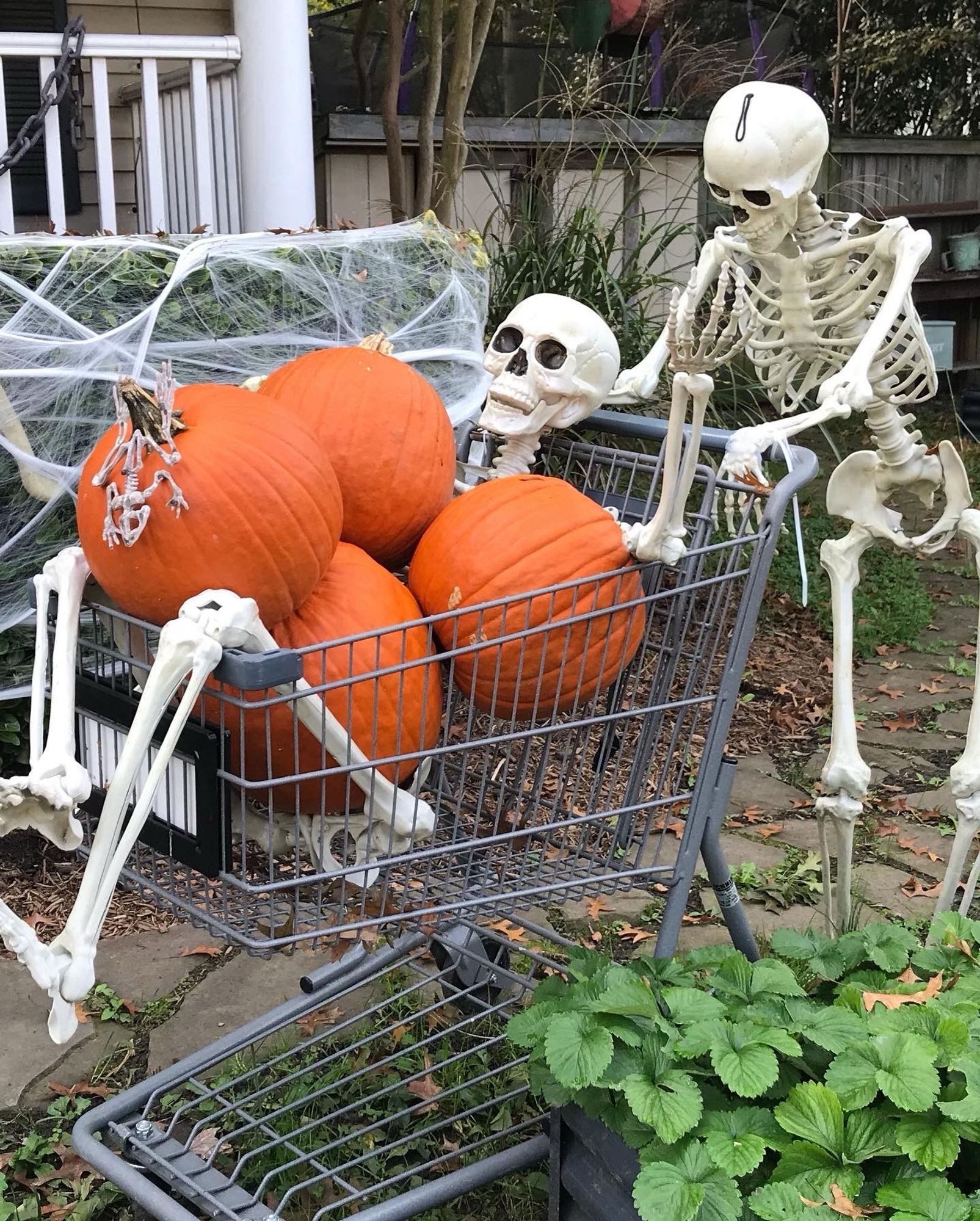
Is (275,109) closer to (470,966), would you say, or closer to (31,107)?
(31,107)

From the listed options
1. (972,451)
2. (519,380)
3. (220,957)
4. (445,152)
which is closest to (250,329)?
(519,380)

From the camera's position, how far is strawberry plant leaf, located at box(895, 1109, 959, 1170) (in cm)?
162

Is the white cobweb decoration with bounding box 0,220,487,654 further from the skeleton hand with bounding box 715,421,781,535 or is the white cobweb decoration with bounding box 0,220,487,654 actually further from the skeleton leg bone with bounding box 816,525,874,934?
the skeleton hand with bounding box 715,421,781,535

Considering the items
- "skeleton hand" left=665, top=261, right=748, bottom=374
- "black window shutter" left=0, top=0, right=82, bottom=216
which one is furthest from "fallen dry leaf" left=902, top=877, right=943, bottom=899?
"black window shutter" left=0, top=0, right=82, bottom=216

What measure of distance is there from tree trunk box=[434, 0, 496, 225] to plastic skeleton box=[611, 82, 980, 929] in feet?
9.05

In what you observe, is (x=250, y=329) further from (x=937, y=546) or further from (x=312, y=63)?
(x=312, y=63)

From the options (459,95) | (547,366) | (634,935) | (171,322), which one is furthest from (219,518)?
(459,95)

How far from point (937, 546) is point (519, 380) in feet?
2.92

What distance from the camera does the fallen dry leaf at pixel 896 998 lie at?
1.95m

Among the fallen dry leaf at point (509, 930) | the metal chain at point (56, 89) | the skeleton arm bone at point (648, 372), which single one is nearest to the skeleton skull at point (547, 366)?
the skeleton arm bone at point (648, 372)

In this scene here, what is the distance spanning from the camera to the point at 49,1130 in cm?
241

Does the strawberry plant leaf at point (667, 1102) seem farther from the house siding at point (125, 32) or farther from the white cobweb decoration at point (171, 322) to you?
the house siding at point (125, 32)

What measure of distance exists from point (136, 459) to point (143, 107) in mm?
3378

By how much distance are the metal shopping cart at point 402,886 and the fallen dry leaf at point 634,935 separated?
1.34ft
